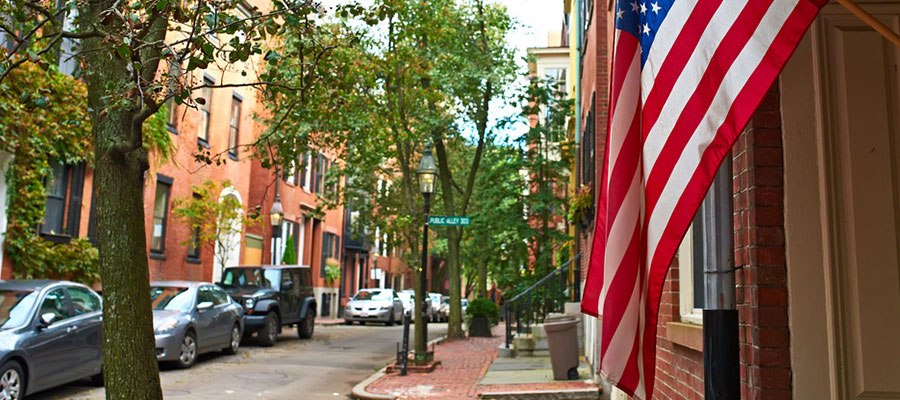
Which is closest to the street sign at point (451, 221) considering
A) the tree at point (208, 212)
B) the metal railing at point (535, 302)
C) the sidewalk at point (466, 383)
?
the metal railing at point (535, 302)

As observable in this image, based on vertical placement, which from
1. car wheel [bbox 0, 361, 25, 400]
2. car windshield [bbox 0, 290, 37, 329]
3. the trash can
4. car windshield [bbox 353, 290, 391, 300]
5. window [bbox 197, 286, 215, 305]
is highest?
car windshield [bbox 353, 290, 391, 300]

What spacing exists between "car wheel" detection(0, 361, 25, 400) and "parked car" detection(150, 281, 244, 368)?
3.48 m

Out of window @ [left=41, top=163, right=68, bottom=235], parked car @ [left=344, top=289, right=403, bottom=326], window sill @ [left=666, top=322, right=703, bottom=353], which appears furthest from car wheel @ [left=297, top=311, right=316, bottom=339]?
window sill @ [left=666, top=322, right=703, bottom=353]

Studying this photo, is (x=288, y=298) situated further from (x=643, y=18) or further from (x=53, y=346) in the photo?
(x=643, y=18)

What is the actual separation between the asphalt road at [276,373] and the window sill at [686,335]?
7043 mm

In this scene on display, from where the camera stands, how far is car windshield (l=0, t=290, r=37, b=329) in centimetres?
940

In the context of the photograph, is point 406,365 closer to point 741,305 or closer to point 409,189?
point 409,189

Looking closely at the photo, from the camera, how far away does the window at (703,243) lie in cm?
287

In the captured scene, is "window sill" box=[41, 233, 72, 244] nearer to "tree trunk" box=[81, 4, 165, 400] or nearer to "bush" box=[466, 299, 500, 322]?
"tree trunk" box=[81, 4, 165, 400]

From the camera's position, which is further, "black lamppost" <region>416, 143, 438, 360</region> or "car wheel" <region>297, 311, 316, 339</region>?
"car wheel" <region>297, 311, 316, 339</region>

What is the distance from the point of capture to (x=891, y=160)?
3.50 meters

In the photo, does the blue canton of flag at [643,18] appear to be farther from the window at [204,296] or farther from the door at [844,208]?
the window at [204,296]

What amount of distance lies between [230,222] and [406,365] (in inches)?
419

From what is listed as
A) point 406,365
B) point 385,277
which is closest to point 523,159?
point 406,365
